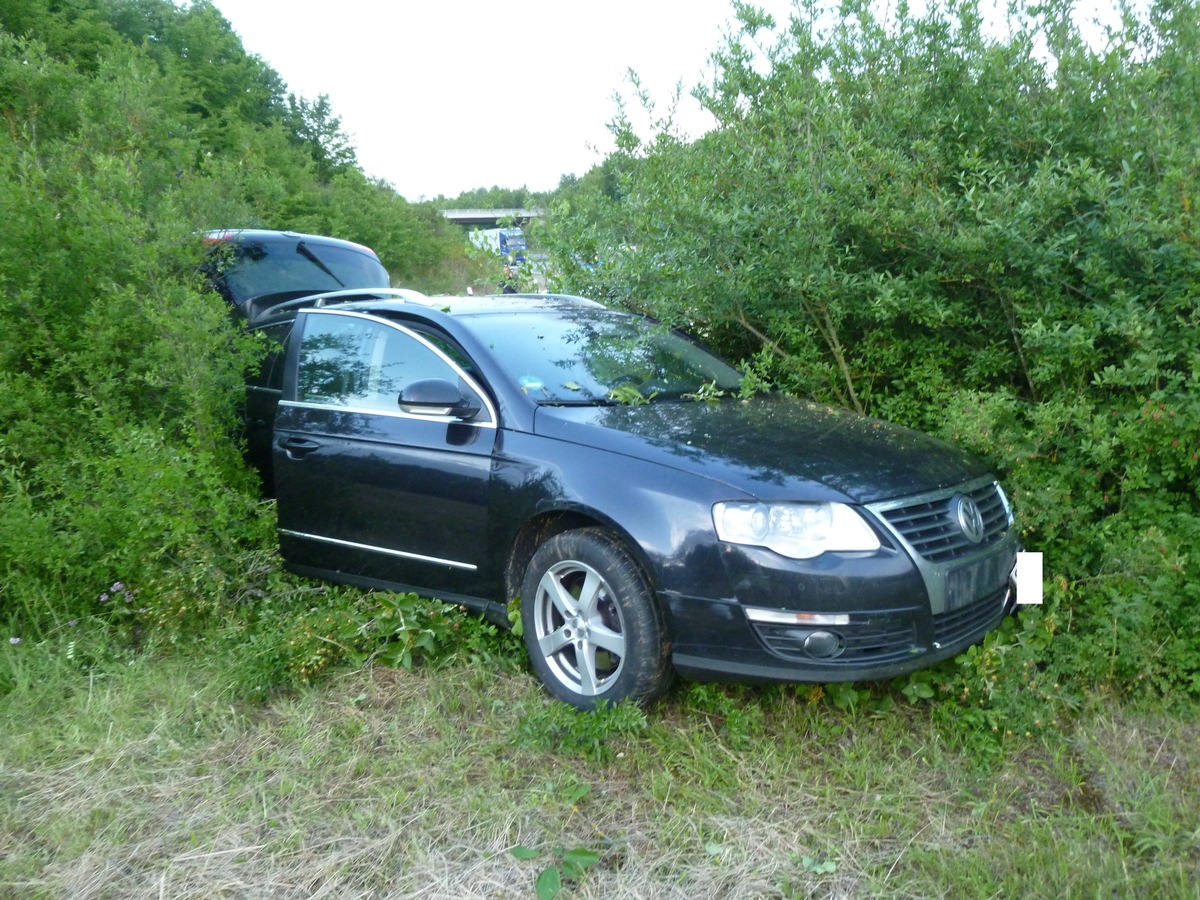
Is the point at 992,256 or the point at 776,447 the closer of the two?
the point at 776,447

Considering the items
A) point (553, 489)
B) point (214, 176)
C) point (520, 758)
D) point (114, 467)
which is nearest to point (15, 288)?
point (114, 467)

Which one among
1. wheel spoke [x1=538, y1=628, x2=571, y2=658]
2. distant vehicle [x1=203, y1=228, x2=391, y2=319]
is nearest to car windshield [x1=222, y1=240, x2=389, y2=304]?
distant vehicle [x1=203, y1=228, x2=391, y2=319]

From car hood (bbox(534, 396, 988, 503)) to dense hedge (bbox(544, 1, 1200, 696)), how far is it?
0.49 metres

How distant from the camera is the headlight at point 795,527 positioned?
→ 11.8 feet

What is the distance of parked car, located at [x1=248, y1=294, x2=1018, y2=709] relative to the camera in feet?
11.8

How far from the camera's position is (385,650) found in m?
4.51

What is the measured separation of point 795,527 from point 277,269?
5.66 meters

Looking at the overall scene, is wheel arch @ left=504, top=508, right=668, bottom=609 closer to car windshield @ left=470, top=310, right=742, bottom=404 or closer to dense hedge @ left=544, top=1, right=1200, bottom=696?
car windshield @ left=470, top=310, right=742, bottom=404

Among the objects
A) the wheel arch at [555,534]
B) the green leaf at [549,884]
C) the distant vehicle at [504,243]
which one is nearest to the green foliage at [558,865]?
the green leaf at [549,884]

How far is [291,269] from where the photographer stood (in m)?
8.15

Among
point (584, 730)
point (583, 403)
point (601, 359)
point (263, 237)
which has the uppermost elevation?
point (263, 237)

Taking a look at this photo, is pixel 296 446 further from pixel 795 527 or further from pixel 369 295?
pixel 795 527

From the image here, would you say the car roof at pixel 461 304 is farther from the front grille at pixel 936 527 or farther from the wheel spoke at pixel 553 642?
the front grille at pixel 936 527

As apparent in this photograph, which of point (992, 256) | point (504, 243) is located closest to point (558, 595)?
point (992, 256)
